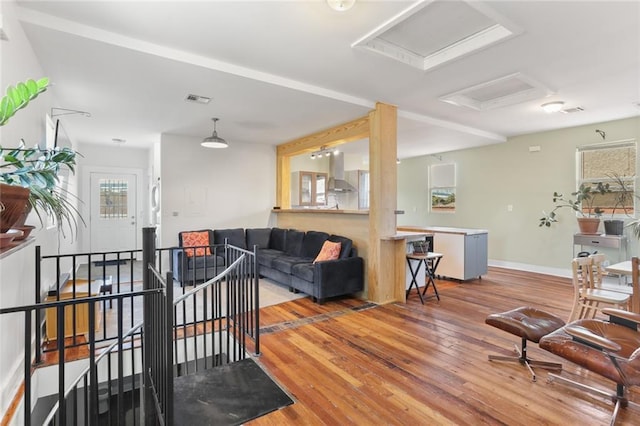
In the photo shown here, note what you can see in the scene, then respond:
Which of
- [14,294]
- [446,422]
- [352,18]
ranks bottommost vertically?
[446,422]

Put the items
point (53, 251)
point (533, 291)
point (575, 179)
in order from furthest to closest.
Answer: point (575, 179), point (533, 291), point (53, 251)

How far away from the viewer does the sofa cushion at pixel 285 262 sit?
4.93 m

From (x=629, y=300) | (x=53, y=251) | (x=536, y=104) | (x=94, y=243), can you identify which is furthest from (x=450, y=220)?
(x=94, y=243)

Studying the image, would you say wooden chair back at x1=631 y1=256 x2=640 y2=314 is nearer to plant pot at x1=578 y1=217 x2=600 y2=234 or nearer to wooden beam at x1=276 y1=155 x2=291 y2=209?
plant pot at x1=578 y1=217 x2=600 y2=234

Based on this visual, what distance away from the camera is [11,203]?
1.50 metres

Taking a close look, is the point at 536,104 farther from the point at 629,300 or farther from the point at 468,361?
the point at 468,361

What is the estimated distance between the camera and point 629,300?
117 inches

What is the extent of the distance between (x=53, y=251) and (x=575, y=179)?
8.21 metres

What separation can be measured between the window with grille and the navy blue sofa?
3.06 meters

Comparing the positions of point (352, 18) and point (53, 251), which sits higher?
point (352, 18)

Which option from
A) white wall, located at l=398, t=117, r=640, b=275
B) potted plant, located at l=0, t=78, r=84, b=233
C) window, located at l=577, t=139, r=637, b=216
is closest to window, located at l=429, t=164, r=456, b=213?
white wall, located at l=398, t=117, r=640, b=275

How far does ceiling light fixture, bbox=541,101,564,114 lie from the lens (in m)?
4.38

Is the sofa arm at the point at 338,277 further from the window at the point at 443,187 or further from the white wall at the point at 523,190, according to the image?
the window at the point at 443,187

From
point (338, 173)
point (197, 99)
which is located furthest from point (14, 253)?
point (338, 173)
